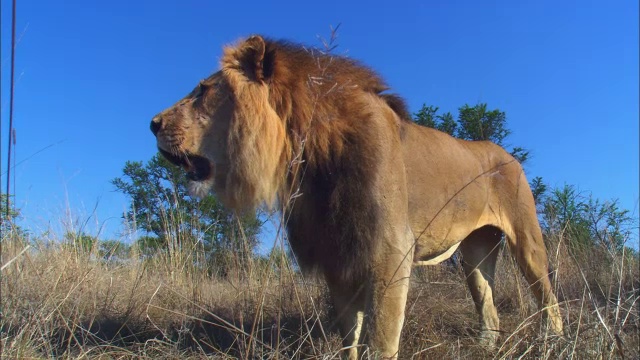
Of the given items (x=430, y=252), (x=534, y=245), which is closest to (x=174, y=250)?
(x=430, y=252)

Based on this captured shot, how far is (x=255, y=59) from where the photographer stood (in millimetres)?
3045

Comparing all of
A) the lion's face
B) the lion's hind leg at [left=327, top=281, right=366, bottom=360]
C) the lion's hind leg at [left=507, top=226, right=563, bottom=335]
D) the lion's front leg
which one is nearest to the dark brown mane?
the lion's face

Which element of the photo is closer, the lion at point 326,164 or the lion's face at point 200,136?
the lion at point 326,164

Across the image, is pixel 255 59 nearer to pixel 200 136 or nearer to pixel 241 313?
pixel 200 136

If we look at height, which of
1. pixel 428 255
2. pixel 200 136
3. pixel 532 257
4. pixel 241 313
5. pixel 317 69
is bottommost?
pixel 241 313

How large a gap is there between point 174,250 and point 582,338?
3488 millimetres

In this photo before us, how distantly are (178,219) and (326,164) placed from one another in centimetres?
246

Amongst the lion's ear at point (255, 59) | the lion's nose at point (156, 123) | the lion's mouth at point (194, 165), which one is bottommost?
the lion's mouth at point (194, 165)

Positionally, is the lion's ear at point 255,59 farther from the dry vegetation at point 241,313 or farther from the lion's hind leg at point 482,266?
the lion's hind leg at point 482,266

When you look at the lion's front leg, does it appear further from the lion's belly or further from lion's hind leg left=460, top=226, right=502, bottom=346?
lion's hind leg left=460, top=226, right=502, bottom=346

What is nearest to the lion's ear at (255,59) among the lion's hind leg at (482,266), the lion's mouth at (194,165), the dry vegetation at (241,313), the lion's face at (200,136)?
the lion's face at (200,136)

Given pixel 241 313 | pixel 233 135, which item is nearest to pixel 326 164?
pixel 233 135

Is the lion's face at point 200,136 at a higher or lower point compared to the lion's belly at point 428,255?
higher

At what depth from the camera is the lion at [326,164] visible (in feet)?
8.93
